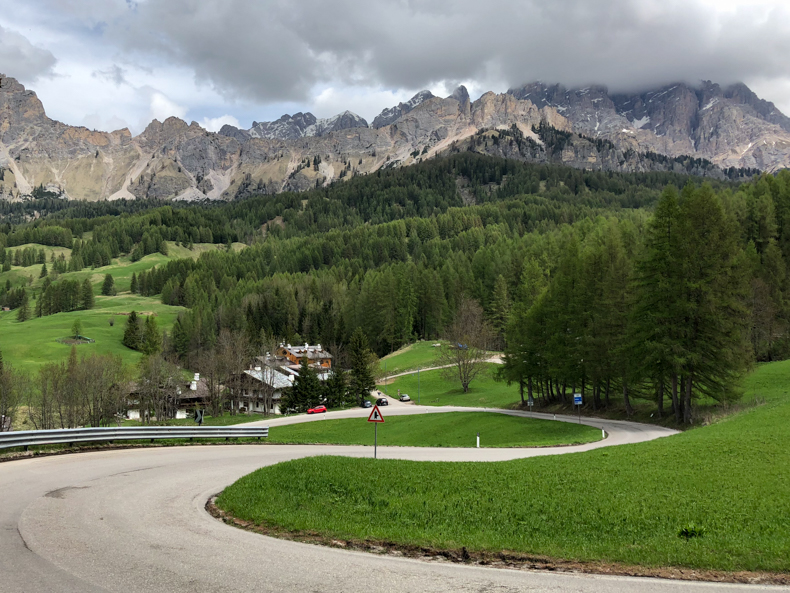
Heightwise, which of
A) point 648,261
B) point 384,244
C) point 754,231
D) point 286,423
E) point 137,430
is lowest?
point 286,423

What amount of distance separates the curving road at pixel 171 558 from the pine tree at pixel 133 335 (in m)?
138

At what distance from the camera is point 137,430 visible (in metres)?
28.5

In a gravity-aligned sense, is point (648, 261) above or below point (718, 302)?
above

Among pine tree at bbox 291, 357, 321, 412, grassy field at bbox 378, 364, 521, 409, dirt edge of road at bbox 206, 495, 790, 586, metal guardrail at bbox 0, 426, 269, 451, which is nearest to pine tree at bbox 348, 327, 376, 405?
pine tree at bbox 291, 357, 321, 412

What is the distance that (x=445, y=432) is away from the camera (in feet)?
149

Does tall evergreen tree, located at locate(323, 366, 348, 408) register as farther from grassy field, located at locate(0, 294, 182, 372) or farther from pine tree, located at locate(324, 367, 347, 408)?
grassy field, located at locate(0, 294, 182, 372)

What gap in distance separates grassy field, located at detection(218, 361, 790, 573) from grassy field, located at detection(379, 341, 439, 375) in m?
76.7

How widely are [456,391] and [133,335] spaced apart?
103 m

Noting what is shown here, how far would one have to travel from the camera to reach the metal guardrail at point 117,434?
2261cm

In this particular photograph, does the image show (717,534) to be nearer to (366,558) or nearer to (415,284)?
(366,558)

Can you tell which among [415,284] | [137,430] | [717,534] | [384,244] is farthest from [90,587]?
[384,244]

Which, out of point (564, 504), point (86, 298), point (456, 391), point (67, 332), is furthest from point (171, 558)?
point (86, 298)

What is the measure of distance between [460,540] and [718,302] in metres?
31.2

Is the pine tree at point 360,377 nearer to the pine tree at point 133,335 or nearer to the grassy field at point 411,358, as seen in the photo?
the grassy field at point 411,358
